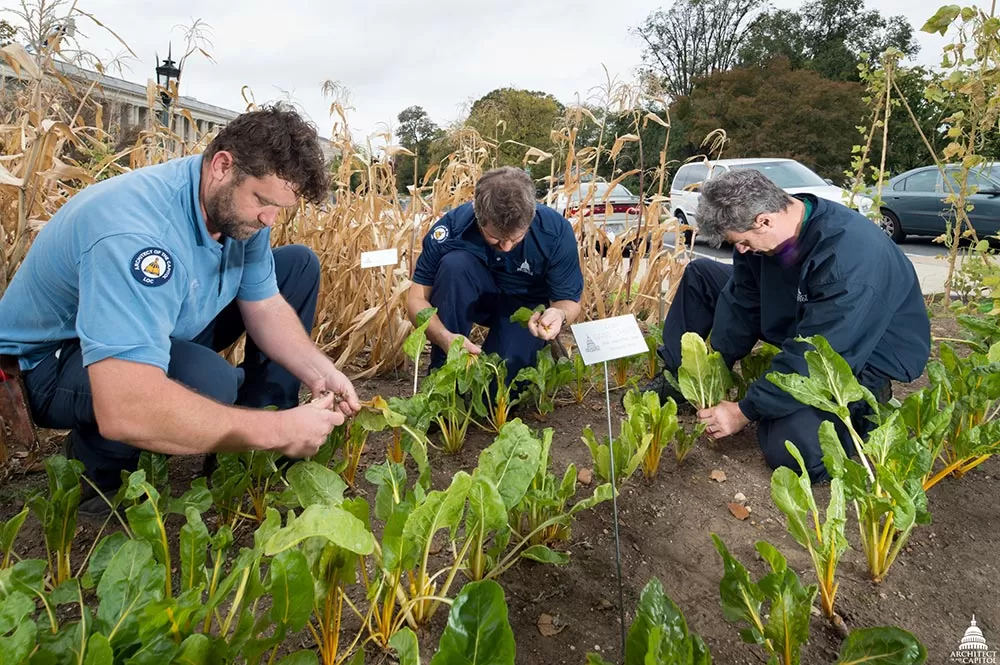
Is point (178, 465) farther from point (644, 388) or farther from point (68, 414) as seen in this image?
point (644, 388)

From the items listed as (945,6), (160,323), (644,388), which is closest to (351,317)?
(644,388)

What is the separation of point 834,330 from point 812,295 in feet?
0.58

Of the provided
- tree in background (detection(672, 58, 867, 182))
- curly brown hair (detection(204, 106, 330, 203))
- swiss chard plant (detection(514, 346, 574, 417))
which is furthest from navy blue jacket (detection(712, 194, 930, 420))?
tree in background (detection(672, 58, 867, 182))

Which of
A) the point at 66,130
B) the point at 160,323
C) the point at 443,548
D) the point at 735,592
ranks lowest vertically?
the point at 443,548

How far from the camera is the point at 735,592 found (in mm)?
1315

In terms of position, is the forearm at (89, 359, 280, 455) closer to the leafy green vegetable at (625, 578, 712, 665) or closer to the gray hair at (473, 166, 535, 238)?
the leafy green vegetable at (625, 578, 712, 665)

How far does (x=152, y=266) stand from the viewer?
1526 mm

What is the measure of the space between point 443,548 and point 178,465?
1.08 m

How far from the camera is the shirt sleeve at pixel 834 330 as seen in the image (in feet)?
6.71

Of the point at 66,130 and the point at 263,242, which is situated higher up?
the point at 66,130

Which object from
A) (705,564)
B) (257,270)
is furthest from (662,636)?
(257,270)

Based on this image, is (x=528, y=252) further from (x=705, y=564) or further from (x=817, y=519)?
(x=817, y=519)

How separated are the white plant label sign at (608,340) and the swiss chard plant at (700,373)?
2.33ft

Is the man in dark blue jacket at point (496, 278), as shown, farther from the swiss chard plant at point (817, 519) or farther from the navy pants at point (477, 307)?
the swiss chard plant at point (817, 519)
